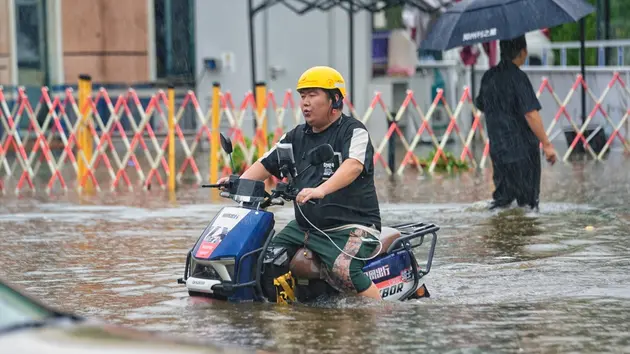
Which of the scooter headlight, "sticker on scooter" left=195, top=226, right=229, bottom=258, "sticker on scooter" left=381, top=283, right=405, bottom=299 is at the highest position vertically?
"sticker on scooter" left=195, top=226, right=229, bottom=258

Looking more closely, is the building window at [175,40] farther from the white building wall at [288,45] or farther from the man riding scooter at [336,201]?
the man riding scooter at [336,201]

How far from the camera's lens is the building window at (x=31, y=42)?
23422 millimetres

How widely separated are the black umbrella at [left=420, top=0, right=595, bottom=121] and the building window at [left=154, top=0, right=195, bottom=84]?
946 centimetres

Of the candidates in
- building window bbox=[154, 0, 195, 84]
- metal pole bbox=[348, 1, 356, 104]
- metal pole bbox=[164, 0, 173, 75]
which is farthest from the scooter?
metal pole bbox=[164, 0, 173, 75]

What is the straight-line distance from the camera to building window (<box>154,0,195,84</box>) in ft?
79.9

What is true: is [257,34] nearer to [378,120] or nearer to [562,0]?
[378,120]

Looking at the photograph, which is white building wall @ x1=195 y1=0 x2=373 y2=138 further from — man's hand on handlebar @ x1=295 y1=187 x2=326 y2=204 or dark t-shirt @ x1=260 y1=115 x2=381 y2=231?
man's hand on handlebar @ x1=295 y1=187 x2=326 y2=204

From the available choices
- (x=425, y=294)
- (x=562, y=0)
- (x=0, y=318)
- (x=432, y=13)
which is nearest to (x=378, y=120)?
(x=432, y=13)

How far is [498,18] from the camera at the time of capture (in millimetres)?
14484

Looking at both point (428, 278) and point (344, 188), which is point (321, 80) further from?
point (428, 278)

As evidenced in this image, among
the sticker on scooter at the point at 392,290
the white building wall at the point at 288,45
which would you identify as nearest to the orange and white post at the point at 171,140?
the white building wall at the point at 288,45

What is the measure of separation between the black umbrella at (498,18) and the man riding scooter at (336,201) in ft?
19.6

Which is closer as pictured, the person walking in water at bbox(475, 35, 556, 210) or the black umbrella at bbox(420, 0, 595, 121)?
the person walking in water at bbox(475, 35, 556, 210)

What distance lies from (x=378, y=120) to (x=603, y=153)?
386cm
